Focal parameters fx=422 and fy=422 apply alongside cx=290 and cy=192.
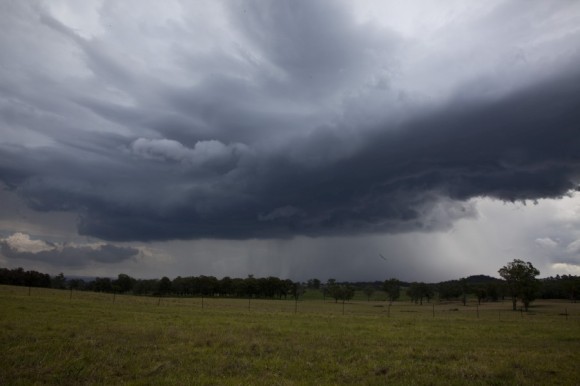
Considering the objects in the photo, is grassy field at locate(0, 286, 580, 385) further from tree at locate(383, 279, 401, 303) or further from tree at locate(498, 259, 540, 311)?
tree at locate(383, 279, 401, 303)

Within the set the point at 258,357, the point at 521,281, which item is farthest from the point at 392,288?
the point at 258,357

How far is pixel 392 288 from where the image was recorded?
593 ft

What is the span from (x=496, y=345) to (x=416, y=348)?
23.5 ft

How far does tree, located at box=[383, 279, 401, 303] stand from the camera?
589 ft

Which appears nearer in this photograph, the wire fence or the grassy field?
the grassy field

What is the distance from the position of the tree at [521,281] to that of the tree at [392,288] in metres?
69.7

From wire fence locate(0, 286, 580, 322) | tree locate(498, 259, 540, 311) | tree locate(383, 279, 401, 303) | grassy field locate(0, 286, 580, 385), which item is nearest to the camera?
grassy field locate(0, 286, 580, 385)

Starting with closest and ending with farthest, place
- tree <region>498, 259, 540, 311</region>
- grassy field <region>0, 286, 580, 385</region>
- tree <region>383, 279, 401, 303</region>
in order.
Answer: grassy field <region>0, 286, 580, 385</region> < tree <region>498, 259, 540, 311</region> < tree <region>383, 279, 401, 303</region>

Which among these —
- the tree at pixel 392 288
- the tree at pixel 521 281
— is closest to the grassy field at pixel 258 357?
the tree at pixel 521 281

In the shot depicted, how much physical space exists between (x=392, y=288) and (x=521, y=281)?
260 ft

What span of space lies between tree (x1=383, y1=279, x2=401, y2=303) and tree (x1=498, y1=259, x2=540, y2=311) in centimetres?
6972

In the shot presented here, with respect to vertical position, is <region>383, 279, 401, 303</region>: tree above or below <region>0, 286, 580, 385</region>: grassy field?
below

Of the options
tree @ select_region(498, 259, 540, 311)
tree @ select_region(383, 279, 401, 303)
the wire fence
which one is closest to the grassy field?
the wire fence

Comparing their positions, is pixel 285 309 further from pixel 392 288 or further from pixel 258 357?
pixel 392 288
